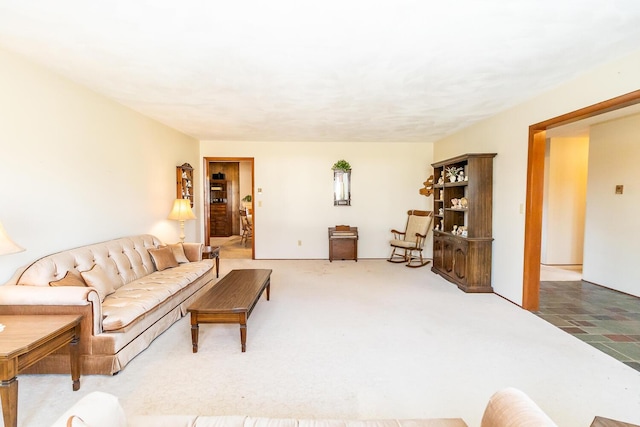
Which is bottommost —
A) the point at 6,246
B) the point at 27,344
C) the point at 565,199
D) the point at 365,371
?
the point at 365,371

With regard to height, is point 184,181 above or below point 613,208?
above

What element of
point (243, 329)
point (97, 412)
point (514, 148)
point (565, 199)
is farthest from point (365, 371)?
point (565, 199)

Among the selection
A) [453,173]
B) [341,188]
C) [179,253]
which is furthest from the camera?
[341,188]

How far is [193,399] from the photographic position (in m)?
1.90

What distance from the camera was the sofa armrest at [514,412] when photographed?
0.91 meters

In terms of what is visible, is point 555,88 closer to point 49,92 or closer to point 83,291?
point 83,291

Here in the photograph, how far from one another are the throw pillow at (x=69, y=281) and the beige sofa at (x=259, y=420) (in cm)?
167

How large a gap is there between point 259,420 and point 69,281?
2086 millimetres

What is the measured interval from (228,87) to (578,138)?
20.5ft

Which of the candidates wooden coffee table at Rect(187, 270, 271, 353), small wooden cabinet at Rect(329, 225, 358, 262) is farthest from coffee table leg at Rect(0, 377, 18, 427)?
small wooden cabinet at Rect(329, 225, 358, 262)

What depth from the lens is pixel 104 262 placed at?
292 centimetres

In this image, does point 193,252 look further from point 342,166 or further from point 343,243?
point 342,166

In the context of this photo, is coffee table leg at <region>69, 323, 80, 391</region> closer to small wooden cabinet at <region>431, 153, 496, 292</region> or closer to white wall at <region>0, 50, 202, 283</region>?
white wall at <region>0, 50, 202, 283</region>

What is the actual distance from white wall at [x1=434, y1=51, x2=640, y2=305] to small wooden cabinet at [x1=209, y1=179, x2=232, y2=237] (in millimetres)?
7565
